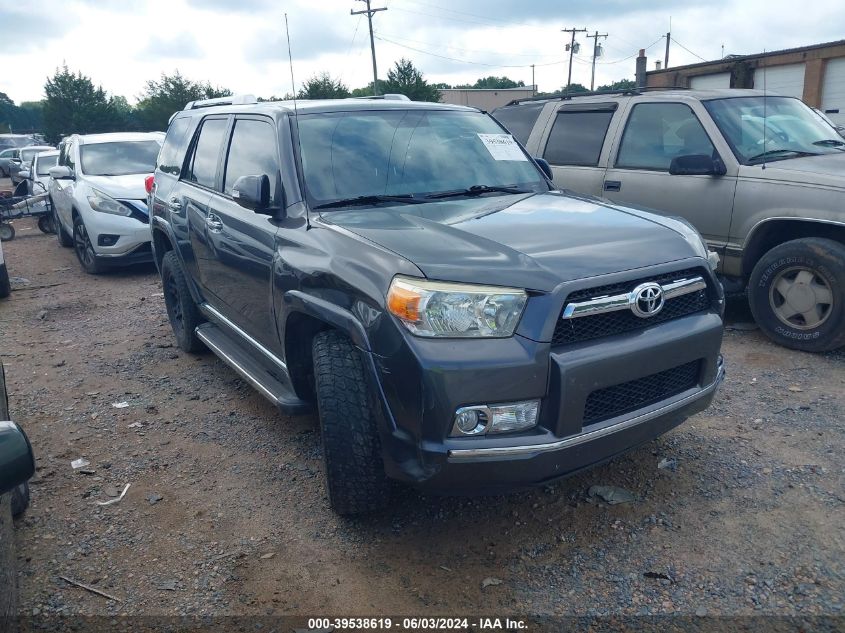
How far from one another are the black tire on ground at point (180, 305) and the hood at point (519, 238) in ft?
8.09

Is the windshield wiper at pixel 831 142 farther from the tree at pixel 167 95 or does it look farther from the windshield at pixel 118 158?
the tree at pixel 167 95

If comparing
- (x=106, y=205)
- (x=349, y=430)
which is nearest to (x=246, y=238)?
(x=349, y=430)

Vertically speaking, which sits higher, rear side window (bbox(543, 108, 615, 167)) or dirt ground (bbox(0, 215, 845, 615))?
rear side window (bbox(543, 108, 615, 167))

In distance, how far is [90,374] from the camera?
550 centimetres

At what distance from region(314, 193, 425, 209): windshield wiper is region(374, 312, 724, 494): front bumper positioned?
112 cm

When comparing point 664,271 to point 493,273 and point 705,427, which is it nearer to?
point 493,273

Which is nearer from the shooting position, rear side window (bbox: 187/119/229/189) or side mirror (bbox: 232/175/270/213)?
side mirror (bbox: 232/175/270/213)

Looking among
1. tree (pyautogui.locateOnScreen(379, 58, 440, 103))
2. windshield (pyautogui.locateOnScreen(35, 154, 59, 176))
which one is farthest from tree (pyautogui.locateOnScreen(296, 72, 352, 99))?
windshield (pyautogui.locateOnScreen(35, 154, 59, 176))

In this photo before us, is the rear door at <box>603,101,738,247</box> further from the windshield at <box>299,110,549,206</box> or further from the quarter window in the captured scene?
the windshield at <box>299,110,549,206</box>

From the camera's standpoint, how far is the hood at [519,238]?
269 centimetres

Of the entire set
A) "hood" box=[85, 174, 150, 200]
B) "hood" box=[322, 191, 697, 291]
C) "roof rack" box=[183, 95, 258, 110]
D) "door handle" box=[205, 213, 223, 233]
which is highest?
"roof rack" box=[183, 95, 258, 110]

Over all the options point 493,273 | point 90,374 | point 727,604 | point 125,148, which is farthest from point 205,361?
point 125,148

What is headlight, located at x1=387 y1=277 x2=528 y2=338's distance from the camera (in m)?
2.61

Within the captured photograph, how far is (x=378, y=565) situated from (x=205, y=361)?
3257 mm
